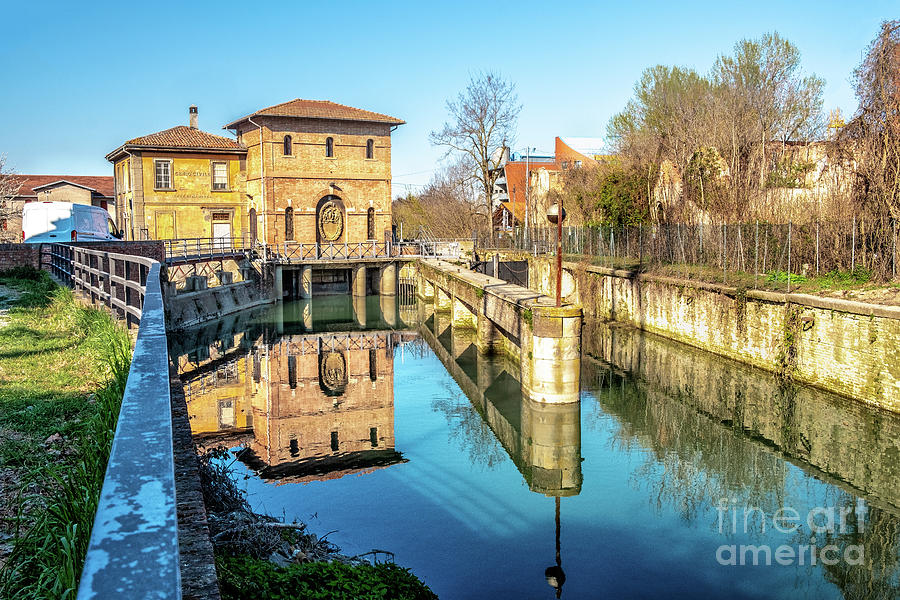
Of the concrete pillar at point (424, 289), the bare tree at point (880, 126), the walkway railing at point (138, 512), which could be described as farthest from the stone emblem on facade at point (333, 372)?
the walkway railing at point (138, 512)

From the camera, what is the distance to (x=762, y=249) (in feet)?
62.3

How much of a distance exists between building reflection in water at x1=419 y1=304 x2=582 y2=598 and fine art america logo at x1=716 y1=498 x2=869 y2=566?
6.40 ft

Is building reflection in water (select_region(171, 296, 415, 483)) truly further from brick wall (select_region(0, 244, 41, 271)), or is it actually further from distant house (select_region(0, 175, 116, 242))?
distant house (select_region(0, 175, 116, 242))

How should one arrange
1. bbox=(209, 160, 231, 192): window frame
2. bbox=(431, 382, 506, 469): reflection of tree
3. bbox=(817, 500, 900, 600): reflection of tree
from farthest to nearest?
bbox=(209, 160, 231, 192): window frame, bbox=(431, 382, 506, 469): reflection of tree, bbox=(817, 500, 900, 600): reflection of tree

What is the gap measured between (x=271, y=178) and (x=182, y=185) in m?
4.65

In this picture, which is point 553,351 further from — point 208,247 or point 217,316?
point 208,247

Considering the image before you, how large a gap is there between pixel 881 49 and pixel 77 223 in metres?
25.6

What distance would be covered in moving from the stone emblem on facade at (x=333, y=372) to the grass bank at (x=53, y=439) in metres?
7.01

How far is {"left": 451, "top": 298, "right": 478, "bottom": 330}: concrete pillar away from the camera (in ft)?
80.0

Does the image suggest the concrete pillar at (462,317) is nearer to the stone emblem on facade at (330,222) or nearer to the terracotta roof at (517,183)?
the stone emblem on facade at (330,222)

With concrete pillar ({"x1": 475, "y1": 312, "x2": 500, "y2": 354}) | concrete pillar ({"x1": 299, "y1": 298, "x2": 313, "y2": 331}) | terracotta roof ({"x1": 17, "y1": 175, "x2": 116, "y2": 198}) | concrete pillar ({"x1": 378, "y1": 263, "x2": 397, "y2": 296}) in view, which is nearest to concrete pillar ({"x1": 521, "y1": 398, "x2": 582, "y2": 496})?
concrete pillar ({"x1": 475, "y1": 312, "x2": 500, "y2": 354})


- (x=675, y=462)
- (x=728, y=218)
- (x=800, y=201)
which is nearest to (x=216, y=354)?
(x=675, y=462)

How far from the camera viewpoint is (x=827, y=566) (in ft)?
25.1

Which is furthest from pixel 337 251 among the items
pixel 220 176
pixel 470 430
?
pixel 470 430
